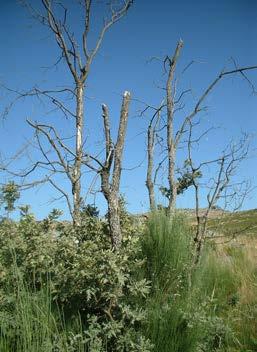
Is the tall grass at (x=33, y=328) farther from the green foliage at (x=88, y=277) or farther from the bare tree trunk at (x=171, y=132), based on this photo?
the bare tree trunk at (x=171, y=132)

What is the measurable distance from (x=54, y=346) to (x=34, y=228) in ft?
4.74

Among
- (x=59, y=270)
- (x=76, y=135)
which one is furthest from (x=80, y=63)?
(x=59, y=270)

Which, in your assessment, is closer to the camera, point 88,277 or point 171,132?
point 88,277

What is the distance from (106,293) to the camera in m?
4.41

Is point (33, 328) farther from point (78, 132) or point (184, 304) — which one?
point (78, 132)

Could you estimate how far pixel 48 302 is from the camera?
4449 millimetres

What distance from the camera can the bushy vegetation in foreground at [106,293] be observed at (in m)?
4.37

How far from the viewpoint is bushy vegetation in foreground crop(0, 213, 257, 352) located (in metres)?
4.37

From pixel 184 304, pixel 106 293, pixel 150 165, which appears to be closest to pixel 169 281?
pixel 184 304

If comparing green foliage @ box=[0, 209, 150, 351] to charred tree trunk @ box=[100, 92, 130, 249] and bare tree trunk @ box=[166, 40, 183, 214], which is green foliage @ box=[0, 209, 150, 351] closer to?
charred tree trunk @ box=[100, 92, 130, 249]

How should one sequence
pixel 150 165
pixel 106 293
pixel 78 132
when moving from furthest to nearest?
pixel 78 132 < pixel 150 165 < pixel 106 293

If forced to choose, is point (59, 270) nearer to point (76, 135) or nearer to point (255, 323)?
point (255, 323)

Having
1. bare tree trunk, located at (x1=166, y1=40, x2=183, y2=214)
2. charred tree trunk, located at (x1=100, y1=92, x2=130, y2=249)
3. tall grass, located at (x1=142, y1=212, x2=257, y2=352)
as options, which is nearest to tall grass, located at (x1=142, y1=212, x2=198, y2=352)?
tall grass, located at (x1=142, y1=212, x2=257, y2=352)

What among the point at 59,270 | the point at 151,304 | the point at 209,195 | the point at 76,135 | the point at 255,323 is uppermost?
the point at 76,135
